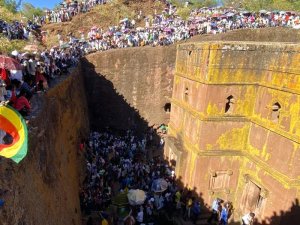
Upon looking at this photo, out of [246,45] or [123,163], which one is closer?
[246,45]

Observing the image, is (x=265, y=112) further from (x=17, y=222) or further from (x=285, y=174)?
(x=17, y=222)

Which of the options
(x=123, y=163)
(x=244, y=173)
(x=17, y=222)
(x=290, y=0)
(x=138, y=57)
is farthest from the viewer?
(x=290, y=0)

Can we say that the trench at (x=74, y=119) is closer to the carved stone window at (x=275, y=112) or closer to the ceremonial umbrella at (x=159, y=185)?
Result: the ceremonial umbrella at (x=159, y=185)

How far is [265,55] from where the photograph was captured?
1277 cm

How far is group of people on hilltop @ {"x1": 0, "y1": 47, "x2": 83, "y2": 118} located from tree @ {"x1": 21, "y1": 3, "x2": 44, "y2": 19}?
59.3ft

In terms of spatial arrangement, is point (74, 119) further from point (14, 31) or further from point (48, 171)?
point (14, 31)

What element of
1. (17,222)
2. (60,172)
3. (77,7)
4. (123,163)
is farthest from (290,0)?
(17,222)

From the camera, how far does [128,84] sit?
21.6 meters

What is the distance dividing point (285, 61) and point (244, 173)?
5333 mm

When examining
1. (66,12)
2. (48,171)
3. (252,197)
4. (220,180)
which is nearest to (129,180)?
(220,180)

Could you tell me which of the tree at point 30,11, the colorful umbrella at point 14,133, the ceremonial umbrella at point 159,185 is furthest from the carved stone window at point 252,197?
the tree at point 30,11

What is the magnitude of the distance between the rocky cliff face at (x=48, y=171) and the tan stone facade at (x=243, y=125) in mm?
5647

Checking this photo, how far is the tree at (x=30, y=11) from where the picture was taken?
32.8 metres

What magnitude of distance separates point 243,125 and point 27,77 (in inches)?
364
